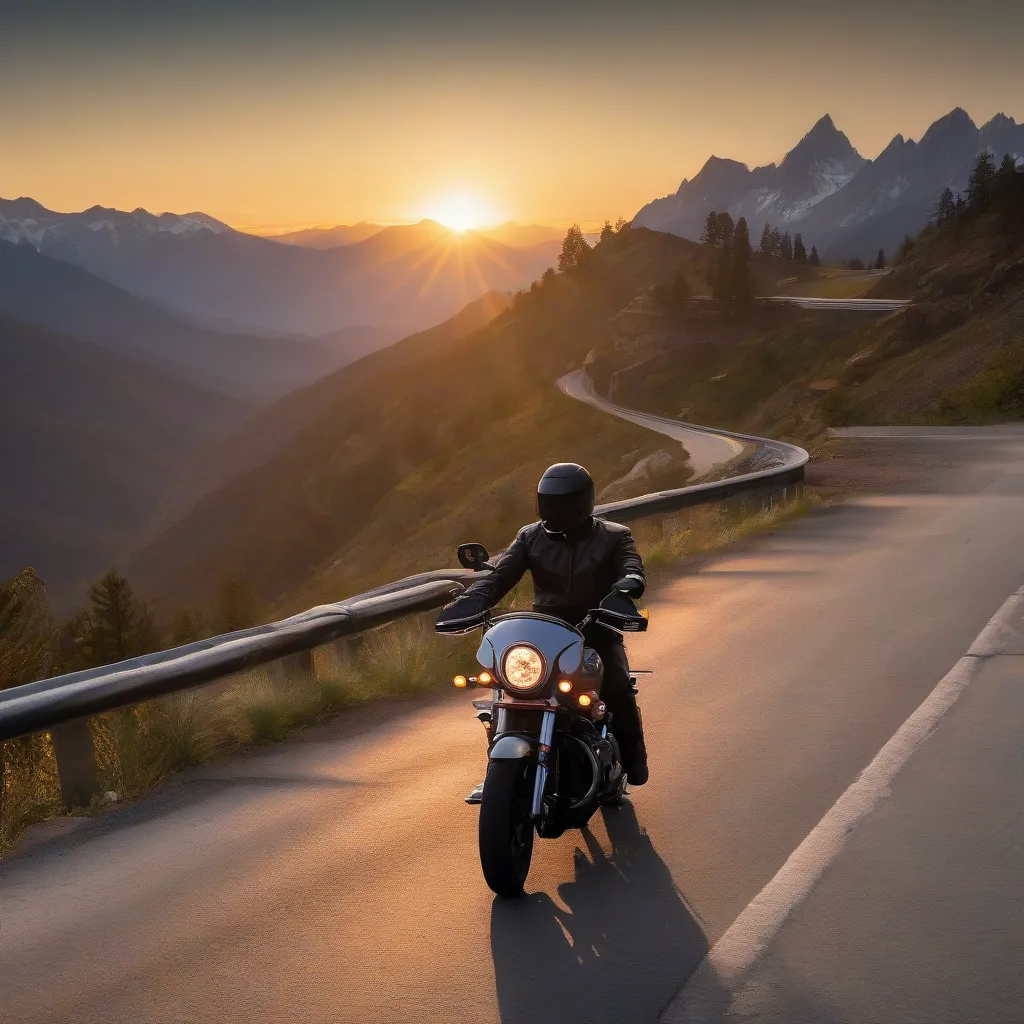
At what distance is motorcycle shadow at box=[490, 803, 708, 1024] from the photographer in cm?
396

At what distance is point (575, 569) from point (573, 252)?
7162 inches

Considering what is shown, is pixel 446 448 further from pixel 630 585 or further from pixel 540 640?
pixel 540 640

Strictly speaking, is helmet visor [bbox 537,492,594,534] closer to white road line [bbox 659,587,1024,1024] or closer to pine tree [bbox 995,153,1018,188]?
white road line [bbox 659,587,1024,1024]

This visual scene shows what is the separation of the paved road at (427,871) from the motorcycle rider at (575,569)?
2.01ft

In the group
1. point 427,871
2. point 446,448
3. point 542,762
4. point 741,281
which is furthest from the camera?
point 446,448

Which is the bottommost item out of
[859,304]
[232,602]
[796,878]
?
[232,602]

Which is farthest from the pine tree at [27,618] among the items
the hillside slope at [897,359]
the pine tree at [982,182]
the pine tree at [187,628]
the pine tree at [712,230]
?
the pine tree at [712,230]

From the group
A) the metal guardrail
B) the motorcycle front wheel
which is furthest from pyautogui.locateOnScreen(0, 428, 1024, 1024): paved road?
the metal guardrail

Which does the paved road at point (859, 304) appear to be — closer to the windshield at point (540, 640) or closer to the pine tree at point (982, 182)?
the pine tree at point (982, 182)

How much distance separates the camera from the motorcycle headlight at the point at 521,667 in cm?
474

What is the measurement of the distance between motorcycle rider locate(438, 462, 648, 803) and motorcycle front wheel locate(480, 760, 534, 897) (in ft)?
2.05

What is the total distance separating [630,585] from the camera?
4.97 metres

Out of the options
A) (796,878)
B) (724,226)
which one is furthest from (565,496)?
(724,226)

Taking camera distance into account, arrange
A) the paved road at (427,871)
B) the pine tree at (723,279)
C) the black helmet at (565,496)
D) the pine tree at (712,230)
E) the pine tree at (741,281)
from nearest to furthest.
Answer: the paved road at (427,871), the black helmet at (565,496), the pine tree at (741,281), the pine tree at (723,279), the pine tree at (712,230)
